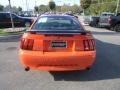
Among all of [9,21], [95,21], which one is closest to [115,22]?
[95,21]

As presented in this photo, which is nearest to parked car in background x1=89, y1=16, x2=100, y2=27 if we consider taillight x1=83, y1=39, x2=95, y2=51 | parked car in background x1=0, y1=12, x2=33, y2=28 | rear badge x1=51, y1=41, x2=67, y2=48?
parked car in background x1=0, y1=12, x2=33, y2=28

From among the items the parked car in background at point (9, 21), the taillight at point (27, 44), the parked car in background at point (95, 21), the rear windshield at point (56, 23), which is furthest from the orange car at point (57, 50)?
the parked car in background at point (95, 21)

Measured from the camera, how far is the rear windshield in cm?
770

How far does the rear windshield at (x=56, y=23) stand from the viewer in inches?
303

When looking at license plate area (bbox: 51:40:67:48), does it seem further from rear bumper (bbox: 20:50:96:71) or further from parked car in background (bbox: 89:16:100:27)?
parked car in background (bbox: 89:16:100:27)

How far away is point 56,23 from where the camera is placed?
7910mm

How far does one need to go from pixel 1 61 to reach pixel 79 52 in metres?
3.35

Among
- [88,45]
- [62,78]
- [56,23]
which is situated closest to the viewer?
[88,45]

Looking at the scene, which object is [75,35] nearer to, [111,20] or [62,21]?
[62,21]

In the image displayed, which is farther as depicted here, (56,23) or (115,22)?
(115,22)

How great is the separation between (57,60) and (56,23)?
177 centimetres

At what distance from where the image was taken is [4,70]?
7723mm

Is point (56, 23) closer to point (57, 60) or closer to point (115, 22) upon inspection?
point (57, 60)

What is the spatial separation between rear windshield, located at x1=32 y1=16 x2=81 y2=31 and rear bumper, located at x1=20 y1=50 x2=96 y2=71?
1255 millimetres
